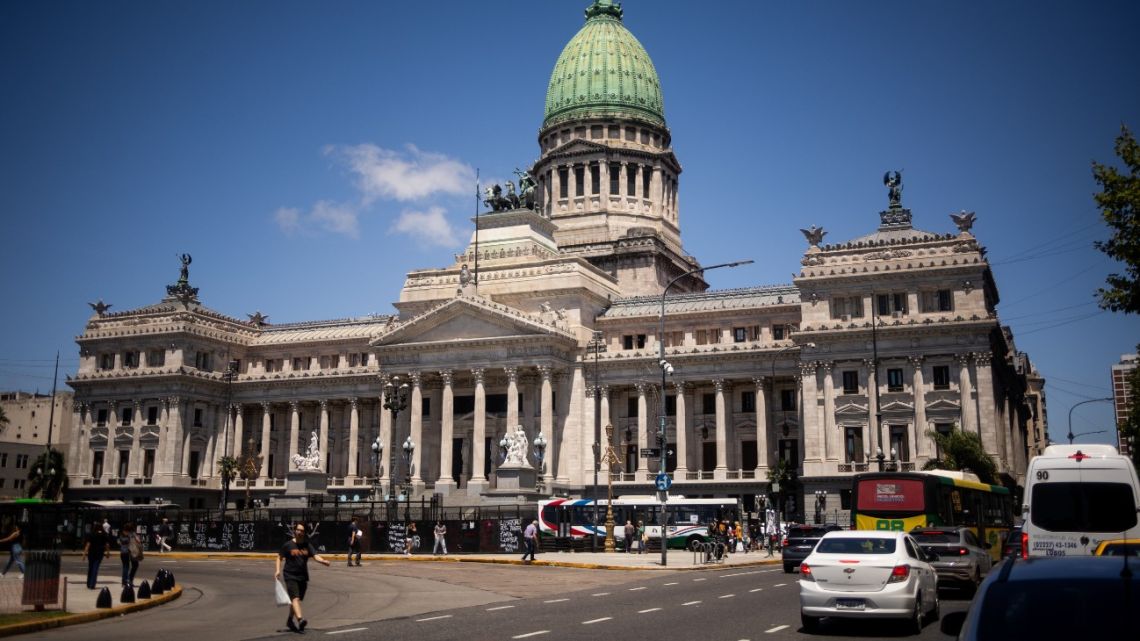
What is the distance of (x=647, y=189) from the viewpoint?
366 ft

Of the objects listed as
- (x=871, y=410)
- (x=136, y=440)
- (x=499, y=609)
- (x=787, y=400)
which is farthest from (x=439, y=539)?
(x=136, y=440)

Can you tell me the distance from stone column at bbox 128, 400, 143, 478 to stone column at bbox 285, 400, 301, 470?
1288cm

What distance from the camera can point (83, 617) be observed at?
80.2ft

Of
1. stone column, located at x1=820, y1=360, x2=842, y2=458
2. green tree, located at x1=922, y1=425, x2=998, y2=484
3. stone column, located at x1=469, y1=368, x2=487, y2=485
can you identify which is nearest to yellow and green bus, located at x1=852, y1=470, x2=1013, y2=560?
green tree, located at x1=922, y1=425, x2=998, y2=484

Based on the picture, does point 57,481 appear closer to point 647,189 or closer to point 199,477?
point 199,477

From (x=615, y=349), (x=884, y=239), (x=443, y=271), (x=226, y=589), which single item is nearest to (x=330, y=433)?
(x=443, y=271)

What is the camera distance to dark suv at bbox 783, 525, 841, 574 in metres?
39.1

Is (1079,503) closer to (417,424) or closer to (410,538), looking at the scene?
(410,538)

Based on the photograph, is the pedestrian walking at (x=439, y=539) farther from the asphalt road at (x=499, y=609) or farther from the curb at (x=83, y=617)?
the curb at (x=83, y=617)

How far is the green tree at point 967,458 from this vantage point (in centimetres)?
6531

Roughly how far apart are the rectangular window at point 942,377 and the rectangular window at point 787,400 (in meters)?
12.2

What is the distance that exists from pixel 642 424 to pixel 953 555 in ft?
185

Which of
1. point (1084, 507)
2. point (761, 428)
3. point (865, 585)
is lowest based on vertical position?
point (865, 585)

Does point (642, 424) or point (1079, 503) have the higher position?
point (642, 424)
